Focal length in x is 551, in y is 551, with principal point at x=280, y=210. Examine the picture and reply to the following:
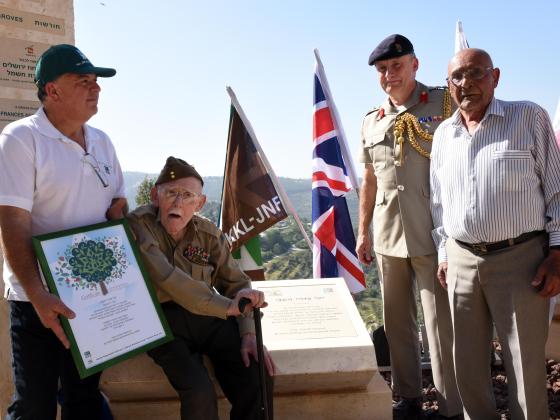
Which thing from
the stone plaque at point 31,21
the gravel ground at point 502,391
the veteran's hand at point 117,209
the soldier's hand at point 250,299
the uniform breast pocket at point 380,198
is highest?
the stone plaque at point 31,21

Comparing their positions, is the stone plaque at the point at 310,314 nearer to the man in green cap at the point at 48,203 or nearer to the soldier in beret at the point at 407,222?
the soldier in beret at the point at 407,222

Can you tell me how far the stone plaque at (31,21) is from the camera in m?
3.64

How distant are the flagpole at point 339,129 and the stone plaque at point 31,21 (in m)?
2.75

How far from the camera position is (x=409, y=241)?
12.5 ft

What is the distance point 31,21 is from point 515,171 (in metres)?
3.23

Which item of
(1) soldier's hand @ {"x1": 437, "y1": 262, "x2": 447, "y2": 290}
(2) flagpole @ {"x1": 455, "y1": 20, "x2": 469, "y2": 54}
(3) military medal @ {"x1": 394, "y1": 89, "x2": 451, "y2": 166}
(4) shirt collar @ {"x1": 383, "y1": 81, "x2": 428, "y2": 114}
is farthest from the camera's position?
(2) flagpole @ {"x1": 455, "y1": 20, "x2": 469, "y2": 54}

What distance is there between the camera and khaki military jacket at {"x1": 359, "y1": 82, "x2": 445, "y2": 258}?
149 inches

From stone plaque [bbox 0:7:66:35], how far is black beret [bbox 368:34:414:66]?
87.5 inches

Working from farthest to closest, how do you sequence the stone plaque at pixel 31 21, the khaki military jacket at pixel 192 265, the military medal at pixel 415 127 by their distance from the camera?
1. the military medal at pixel 415 127
2. the stone plaque at pixel 31 21
3. the khaki military jacket at pixel 192 265

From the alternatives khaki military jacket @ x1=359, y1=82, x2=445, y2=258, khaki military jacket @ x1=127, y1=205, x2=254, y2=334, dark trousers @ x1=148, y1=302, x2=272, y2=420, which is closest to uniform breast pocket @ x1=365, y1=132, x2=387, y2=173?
khaki military jacket @ x1=359, y1=82, x2=445, y2=258

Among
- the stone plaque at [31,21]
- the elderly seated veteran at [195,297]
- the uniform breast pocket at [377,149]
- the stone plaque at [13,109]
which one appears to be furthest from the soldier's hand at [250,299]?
the stone plaque at [31,21]

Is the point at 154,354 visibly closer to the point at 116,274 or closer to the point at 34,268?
the point at 116,274

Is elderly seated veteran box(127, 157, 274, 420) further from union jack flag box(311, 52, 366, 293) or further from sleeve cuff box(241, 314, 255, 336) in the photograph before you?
union jack flag box(311, 52, 366, 293)

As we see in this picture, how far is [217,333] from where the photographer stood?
316cm
